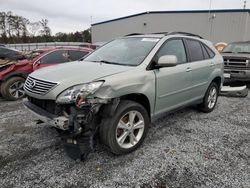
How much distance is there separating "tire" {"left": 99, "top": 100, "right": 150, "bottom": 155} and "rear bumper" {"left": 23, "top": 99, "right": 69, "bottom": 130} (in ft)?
1.60

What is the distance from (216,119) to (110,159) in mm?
2787

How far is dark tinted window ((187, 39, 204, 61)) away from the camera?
14.0 feet

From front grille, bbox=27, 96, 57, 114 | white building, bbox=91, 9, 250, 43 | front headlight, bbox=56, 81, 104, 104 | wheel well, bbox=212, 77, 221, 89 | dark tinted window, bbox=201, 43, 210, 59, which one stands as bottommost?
front grille, bbox=27, 96, 57, 114

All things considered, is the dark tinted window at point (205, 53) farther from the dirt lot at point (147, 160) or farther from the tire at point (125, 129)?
the tire at point (125, 129)

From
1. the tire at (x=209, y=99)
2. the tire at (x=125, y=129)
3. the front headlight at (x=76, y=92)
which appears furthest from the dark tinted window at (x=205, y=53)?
the front headlight at (x=76, y=92)

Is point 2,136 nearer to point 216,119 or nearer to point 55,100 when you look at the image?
point 55,100

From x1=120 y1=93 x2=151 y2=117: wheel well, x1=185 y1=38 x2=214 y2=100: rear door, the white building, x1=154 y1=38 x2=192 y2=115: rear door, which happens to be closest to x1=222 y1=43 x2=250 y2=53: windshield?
x1=185 y1=38 x2=214 y2=100: rear door

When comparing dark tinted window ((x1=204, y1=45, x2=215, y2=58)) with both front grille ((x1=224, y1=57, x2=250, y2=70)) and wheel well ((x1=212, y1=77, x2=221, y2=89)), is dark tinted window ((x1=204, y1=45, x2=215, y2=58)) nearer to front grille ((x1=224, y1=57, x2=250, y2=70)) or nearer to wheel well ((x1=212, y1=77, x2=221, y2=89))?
wheel well ((x1=212, y1=77, x2=221, y2=89))

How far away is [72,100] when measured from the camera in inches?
102

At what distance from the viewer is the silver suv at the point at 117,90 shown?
2.66 m

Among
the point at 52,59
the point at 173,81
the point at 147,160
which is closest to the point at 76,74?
the point at 147,160

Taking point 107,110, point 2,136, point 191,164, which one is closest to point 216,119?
point 191,164

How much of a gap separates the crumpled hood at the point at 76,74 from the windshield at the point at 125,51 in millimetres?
296

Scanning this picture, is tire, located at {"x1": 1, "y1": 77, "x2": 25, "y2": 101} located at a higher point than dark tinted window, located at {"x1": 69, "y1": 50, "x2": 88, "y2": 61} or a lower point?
lower
